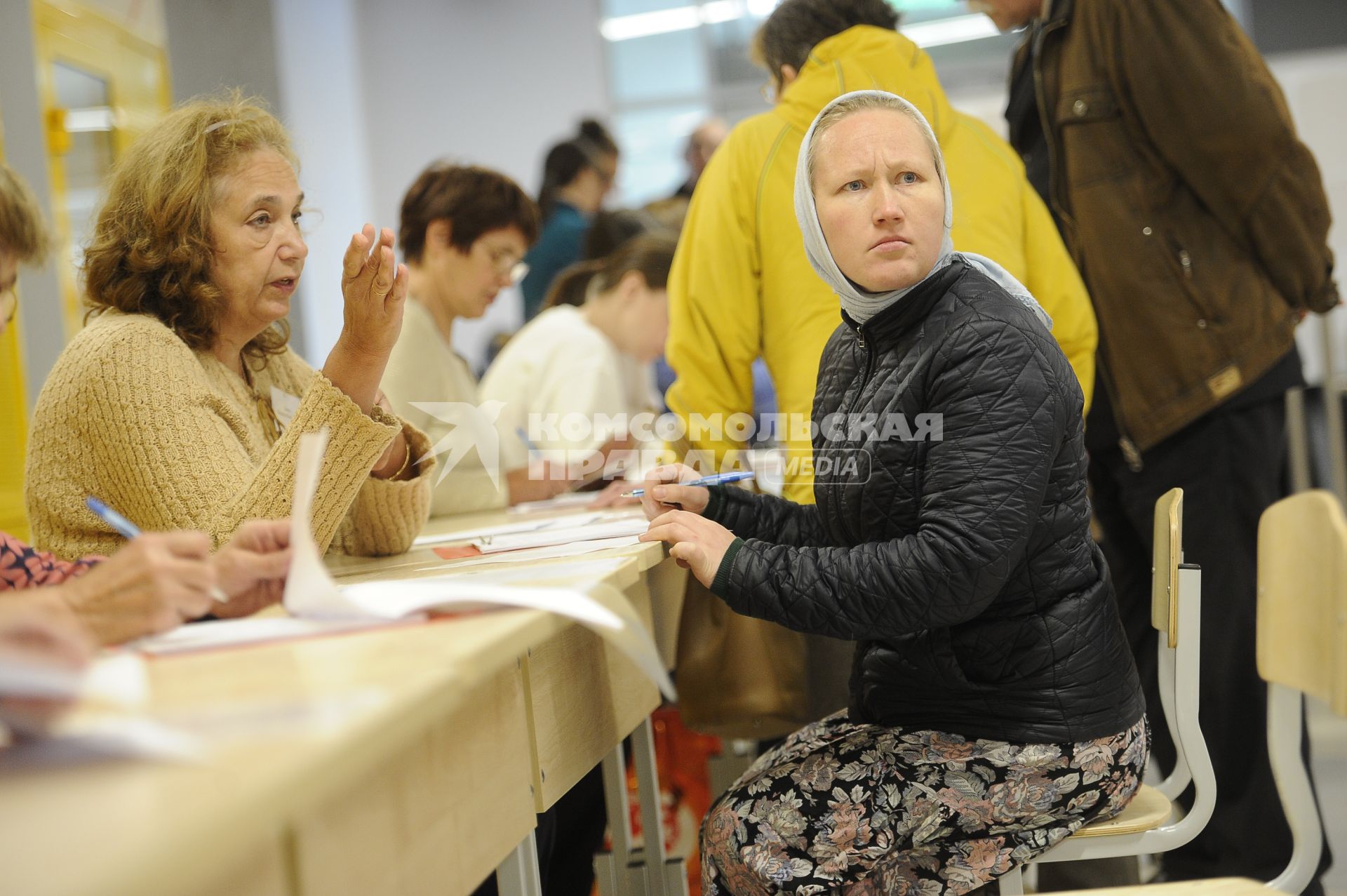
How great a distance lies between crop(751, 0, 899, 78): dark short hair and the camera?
199 cm

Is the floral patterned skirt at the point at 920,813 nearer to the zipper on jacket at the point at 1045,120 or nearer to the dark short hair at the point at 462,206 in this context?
the zipper on jacket at the point at 1045,120

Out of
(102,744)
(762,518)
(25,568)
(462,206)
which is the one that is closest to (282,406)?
(25,568)

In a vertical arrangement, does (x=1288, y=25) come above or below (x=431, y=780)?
above

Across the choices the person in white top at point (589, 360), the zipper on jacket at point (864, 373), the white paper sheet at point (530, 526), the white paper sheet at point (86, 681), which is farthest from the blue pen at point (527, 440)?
the white paper sheet at point (86, 681)

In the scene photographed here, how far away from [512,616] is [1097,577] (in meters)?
0.76

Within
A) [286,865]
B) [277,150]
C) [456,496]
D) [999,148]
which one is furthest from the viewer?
[456,496]

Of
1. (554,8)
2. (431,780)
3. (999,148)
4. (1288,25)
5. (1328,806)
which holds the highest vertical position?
(554,8)

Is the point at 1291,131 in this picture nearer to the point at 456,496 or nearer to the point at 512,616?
the point at 456,496

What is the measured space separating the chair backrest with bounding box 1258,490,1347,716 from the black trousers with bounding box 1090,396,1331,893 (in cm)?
85

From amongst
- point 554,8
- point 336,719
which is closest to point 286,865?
point 336,719

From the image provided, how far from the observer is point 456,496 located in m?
2.41

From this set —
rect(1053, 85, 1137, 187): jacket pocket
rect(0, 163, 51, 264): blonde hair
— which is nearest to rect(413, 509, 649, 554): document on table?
rect(0, 163, 51, 264): blonde hair

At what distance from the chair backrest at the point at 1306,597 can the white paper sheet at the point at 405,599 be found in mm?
709

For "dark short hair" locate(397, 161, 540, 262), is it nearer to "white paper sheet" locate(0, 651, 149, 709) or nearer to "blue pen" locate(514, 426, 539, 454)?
"blue pen" locate(514, 426, 539, 454)
